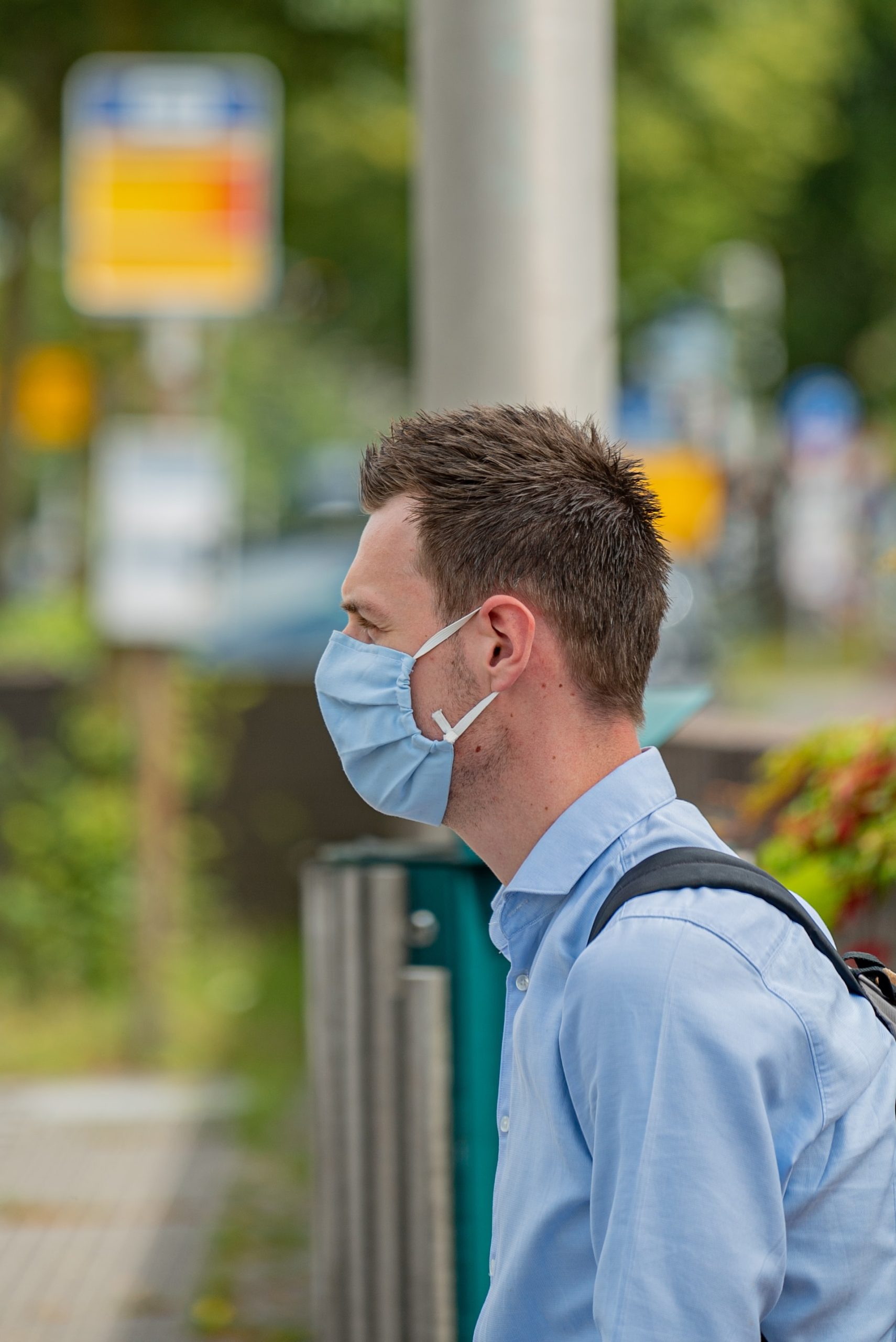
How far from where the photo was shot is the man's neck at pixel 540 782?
166cm

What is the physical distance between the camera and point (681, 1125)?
4.36ft

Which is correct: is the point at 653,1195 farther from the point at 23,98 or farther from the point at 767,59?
the point at 767,59

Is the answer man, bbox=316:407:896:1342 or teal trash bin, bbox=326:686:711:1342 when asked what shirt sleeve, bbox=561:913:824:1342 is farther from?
teal trash bin, bbox=326:686:711:1342

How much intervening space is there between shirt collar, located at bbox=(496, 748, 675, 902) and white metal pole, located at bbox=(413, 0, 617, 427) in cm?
260

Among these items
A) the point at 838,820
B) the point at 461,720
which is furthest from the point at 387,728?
the point at 838,820

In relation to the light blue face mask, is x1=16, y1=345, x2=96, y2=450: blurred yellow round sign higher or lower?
higher

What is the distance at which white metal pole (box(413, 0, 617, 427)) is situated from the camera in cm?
418

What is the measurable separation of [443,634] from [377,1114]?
1.83 metres

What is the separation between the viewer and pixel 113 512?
6.62 m

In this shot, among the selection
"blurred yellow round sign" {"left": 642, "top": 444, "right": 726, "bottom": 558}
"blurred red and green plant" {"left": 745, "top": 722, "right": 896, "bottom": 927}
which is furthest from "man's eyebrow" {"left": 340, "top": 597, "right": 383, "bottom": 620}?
"blurred yellow round sign" {"left": 642, "top": 444, "right": 726, "bottom": 558}

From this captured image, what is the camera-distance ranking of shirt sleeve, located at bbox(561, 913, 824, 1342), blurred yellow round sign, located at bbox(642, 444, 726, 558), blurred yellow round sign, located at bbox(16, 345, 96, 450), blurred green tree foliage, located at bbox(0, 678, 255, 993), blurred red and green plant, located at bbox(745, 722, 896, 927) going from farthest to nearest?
blurred yellow round sign, located at bbox(16, 345, 96, 450) < blurred yellow round sign, located at bbox(642, 444, 726, 558) < blurred green tree foliage, located at bbox(0, 678, 255, 993) < blurred red and green plant, located at bbox(745, 722, 896, 927) < shirt sleeve, located at bbox(561, 913, 824, 1342)

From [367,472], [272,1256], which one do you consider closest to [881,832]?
[367,472]

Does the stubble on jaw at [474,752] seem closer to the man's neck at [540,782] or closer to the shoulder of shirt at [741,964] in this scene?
the man's neck at [540,782]

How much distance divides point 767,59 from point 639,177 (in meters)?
1.67
